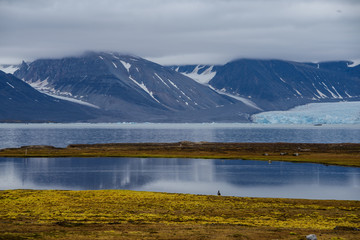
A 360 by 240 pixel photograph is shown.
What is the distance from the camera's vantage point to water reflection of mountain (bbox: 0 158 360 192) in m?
68.2

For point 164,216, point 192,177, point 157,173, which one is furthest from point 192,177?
point 164,216

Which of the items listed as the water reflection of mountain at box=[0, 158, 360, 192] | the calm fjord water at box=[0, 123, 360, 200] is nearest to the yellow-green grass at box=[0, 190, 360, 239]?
the calm fjord water at box=[0, 123, 360, 200]

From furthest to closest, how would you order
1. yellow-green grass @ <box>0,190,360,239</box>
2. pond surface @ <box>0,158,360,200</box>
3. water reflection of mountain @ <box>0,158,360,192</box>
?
water reflection of mountain @ <box>0,158,360,192</box> → pond surface @ <box>0,158,360,200</box> → yellow-green grass @ <box>0,190,360,239</box>

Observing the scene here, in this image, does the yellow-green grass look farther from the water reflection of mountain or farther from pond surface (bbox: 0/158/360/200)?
the water reflection of mountain

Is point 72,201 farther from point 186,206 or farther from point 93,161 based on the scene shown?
point 93,161

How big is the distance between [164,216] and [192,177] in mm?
35065

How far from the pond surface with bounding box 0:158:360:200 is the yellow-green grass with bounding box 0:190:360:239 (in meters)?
9.51

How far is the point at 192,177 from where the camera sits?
75.2 m

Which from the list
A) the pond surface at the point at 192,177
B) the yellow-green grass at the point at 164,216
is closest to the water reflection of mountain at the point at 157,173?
the pond surface at the point at 192,177

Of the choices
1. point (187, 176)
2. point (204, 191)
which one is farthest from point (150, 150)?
point (204, 191)

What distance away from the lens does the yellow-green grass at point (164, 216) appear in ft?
106

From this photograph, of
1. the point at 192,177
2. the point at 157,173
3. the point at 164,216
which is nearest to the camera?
the point at 164,216

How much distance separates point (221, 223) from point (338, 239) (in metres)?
9.24

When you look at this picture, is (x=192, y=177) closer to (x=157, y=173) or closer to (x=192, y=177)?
(x=192, y=177)
